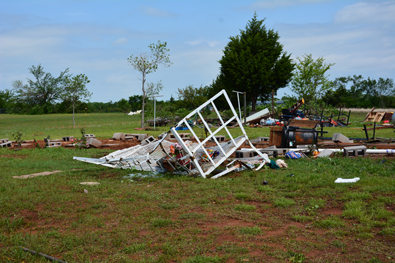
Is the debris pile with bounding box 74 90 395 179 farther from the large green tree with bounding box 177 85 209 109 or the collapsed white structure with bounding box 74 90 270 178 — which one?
the large green tree with bounding box 177 85 209 109

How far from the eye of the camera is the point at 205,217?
5016mm

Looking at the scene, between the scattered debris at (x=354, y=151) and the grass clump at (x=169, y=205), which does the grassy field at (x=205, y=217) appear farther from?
the scattered debris at (x=354, y=151)

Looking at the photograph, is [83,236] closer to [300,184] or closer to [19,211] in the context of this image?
[19,211]

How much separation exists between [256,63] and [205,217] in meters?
33.9

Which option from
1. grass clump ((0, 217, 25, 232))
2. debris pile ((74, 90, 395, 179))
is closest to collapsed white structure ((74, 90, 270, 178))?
debris pile ((74, 90, 395, 179))

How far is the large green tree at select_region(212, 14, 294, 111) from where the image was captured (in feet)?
123

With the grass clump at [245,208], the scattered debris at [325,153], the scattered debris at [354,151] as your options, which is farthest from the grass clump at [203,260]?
the scattered debris at [354,151]

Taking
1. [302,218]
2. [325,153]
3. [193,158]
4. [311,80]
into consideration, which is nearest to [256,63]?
[311,80]

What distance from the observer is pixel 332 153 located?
407 inches

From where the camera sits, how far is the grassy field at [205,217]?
3842mm

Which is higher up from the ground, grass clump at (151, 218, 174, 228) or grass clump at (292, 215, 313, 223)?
grass clump at (292, 215, 313, 223)

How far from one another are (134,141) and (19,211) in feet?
34.1

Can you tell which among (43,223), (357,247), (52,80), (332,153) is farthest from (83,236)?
(52,80)

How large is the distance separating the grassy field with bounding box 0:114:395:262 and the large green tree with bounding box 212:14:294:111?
99.7 feet
